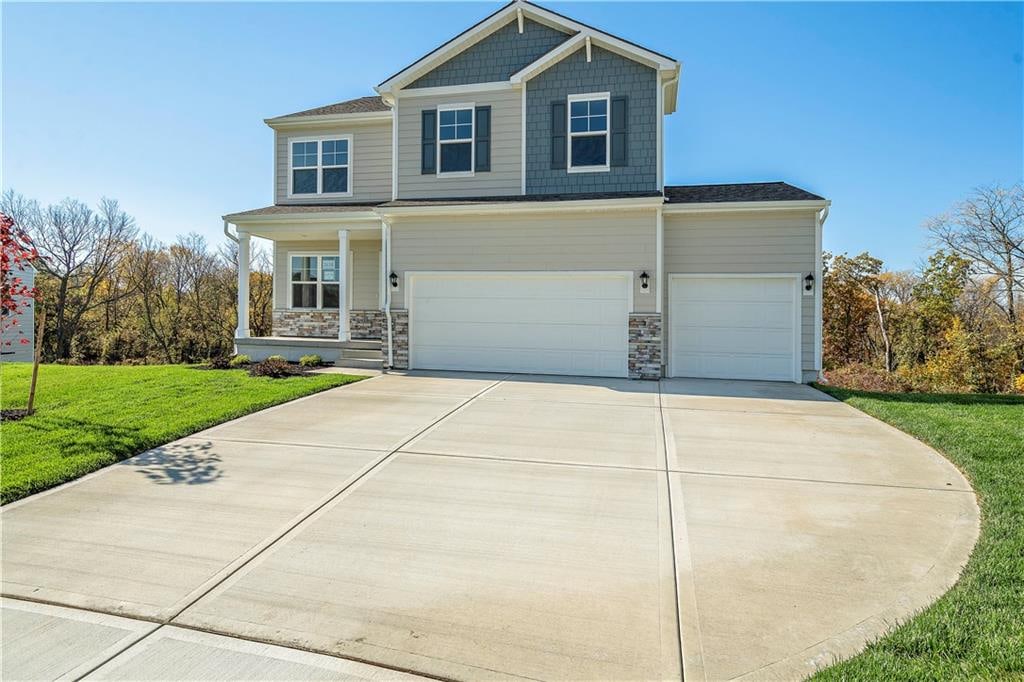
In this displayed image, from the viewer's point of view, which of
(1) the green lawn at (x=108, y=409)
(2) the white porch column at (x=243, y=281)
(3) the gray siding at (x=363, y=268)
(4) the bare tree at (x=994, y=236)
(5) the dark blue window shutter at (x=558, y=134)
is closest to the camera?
(1) the green lawn at (x=108, y=409)

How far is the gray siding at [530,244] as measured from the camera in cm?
1034

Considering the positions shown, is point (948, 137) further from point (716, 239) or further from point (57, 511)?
point (57, 511)

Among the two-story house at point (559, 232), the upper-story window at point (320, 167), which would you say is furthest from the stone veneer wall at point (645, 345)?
the upper-story window at point (320, 167)

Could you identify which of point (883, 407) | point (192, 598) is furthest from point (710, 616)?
point (883, 407)

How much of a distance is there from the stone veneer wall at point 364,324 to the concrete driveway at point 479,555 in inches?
315

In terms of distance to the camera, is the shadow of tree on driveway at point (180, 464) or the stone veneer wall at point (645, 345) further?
the stone veneer wall at point (645, 345)

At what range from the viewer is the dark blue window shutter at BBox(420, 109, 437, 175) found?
12375 millimetres

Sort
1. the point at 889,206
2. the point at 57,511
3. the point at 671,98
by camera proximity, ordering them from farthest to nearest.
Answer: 1. the point at 889,206
2. the point at 671,98
3. the point at 57,511

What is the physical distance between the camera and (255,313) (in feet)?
67.4

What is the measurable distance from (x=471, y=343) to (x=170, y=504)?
24.4 feet

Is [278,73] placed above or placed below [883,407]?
above

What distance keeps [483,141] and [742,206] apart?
5.93 m

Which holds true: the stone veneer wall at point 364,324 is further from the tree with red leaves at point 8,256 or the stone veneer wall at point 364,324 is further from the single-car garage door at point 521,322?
the tree with red leaves at point 8,256

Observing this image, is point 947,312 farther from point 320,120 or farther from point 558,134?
point 320,120
